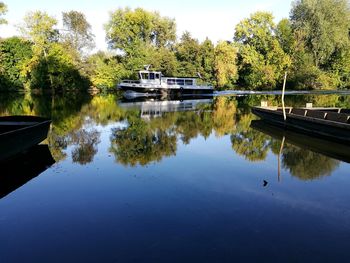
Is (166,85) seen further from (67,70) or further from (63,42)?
(63,42)

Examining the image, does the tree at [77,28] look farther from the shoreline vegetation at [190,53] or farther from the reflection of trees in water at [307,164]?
the reflection of trees in water at [307,164]

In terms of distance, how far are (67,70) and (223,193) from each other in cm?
4806

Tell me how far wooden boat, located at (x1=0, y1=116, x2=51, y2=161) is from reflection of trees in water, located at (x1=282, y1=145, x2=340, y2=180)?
865cm

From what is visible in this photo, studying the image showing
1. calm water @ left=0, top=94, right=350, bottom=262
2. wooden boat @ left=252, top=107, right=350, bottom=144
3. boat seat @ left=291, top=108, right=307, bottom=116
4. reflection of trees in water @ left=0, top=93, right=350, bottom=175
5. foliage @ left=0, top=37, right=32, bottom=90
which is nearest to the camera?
calm water @ left=0, top=94, right=350, bottom=262

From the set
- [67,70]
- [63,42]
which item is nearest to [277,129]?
[67,70]

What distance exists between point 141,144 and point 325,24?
50.2 meters

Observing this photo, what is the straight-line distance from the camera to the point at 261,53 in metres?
62.7

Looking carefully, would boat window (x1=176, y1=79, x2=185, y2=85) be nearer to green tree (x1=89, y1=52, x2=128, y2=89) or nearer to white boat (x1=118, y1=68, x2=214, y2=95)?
white boat (x1=118, y1=68, x2=214, y2=95)

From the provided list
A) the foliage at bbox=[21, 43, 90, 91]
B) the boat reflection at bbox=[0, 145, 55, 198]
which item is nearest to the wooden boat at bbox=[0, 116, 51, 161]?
the boat reflection at bbox=[0, 145, 55, 198]

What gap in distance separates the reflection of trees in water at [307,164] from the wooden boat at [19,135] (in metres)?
8.65

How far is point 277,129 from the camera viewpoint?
17.6m

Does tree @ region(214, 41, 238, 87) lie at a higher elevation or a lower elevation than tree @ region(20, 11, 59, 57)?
lower

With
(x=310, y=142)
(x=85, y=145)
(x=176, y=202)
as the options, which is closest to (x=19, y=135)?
(x=85, y=145)

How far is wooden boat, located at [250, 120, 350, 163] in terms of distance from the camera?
11.9m
